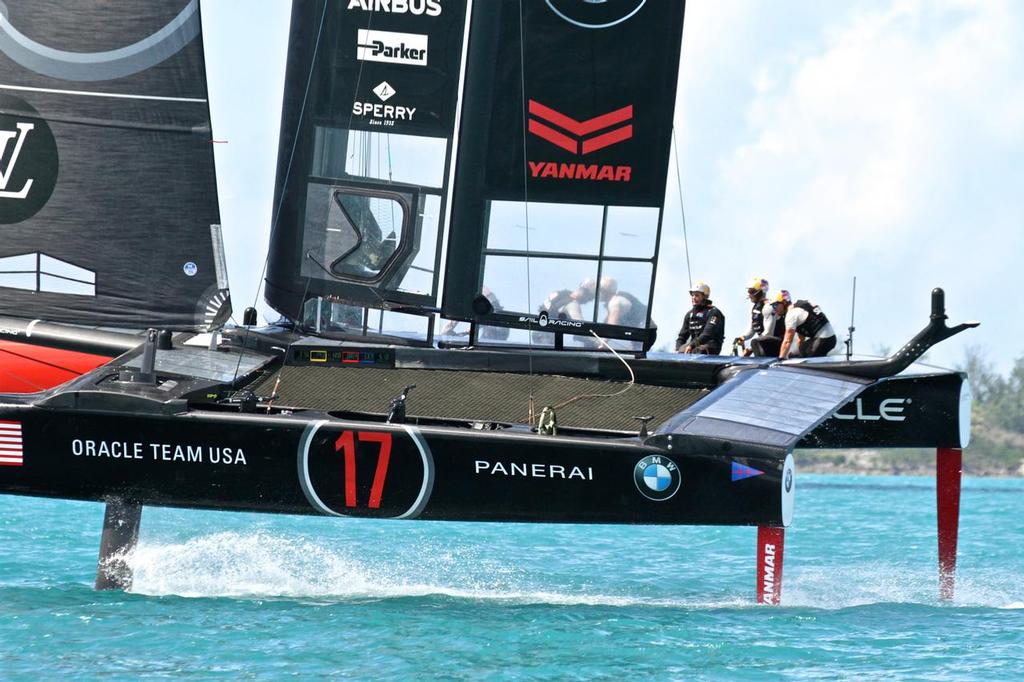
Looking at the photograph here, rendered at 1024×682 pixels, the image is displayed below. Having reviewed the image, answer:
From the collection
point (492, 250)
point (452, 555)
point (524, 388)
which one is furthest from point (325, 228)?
point (452, 555)

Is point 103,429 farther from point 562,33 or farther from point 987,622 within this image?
point 987,622

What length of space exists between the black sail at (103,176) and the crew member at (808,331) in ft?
12.0

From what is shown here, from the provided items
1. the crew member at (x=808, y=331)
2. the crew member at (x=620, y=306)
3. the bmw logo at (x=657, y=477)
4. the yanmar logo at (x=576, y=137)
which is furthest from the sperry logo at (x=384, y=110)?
the bmw logo at (x=657, y=477)

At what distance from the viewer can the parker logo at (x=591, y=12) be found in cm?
985

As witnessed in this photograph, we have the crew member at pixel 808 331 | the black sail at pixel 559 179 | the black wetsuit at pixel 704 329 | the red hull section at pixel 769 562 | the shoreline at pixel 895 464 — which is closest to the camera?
the red hull section at pixel 769 562

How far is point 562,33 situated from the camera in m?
9.86

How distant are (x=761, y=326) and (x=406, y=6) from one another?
131 inches

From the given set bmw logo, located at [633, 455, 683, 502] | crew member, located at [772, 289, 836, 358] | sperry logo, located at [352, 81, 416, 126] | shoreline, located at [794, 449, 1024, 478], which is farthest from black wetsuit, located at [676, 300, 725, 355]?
shoreline, located at [794, 449, 1024, 478]

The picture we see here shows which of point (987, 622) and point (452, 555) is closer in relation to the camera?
point (987, 622)

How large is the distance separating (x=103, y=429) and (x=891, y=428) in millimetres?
4720

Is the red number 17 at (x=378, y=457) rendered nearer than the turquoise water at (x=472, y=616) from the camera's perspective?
No

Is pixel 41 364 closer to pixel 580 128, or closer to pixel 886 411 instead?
pixel 580 128

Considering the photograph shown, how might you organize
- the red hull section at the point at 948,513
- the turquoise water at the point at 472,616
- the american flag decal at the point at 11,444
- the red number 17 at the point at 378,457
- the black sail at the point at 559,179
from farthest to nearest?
the red hull section at the point at 948,513 < the black sail at the point at 559,179 < the american flag decal at the point at 11,444 < the red number 17 at the point at 378,457 < the turquoise water at the point at 472,616

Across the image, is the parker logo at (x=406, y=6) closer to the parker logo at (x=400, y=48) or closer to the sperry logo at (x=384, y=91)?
the parker logo at (x=400, y=48)
